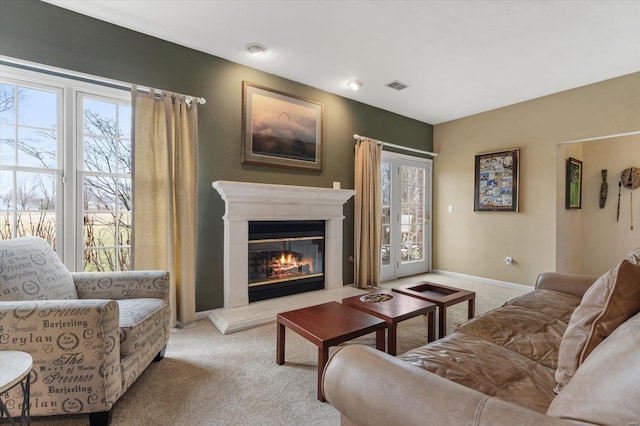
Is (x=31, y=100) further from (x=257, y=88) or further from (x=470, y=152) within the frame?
(x=470, y=152)

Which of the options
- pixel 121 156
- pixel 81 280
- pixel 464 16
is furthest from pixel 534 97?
pixel 81 280

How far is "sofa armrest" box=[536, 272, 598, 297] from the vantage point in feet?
7.37

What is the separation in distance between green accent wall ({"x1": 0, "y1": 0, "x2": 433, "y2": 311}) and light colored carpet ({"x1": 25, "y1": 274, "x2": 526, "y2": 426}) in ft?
2.39

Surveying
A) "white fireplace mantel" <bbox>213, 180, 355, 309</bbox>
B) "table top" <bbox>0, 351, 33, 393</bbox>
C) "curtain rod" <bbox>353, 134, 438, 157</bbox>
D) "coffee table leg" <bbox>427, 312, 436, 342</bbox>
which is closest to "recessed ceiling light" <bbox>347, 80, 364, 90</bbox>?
"curtain rod" <bbox>353, 134, 438, 157</bbox>

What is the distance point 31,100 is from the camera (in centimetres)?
235

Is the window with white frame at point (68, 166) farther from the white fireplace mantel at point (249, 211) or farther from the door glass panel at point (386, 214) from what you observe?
the door glass panel at point (386, 214)

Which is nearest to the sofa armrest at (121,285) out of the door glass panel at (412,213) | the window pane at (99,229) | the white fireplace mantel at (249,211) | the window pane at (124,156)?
the window pane at (99,229)

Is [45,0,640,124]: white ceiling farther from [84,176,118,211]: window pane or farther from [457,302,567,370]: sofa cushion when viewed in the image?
[457,302,567,370]: sofa cushion

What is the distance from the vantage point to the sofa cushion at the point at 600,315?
100 centimetres

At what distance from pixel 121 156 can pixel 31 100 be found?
71cm

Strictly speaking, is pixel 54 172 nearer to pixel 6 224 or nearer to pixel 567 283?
pixel 6 224

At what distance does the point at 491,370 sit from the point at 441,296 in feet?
5.03

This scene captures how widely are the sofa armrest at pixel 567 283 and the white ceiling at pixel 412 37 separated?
6.87 ft

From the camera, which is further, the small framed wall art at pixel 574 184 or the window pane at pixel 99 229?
the small framed wall art at pixel 574 184
